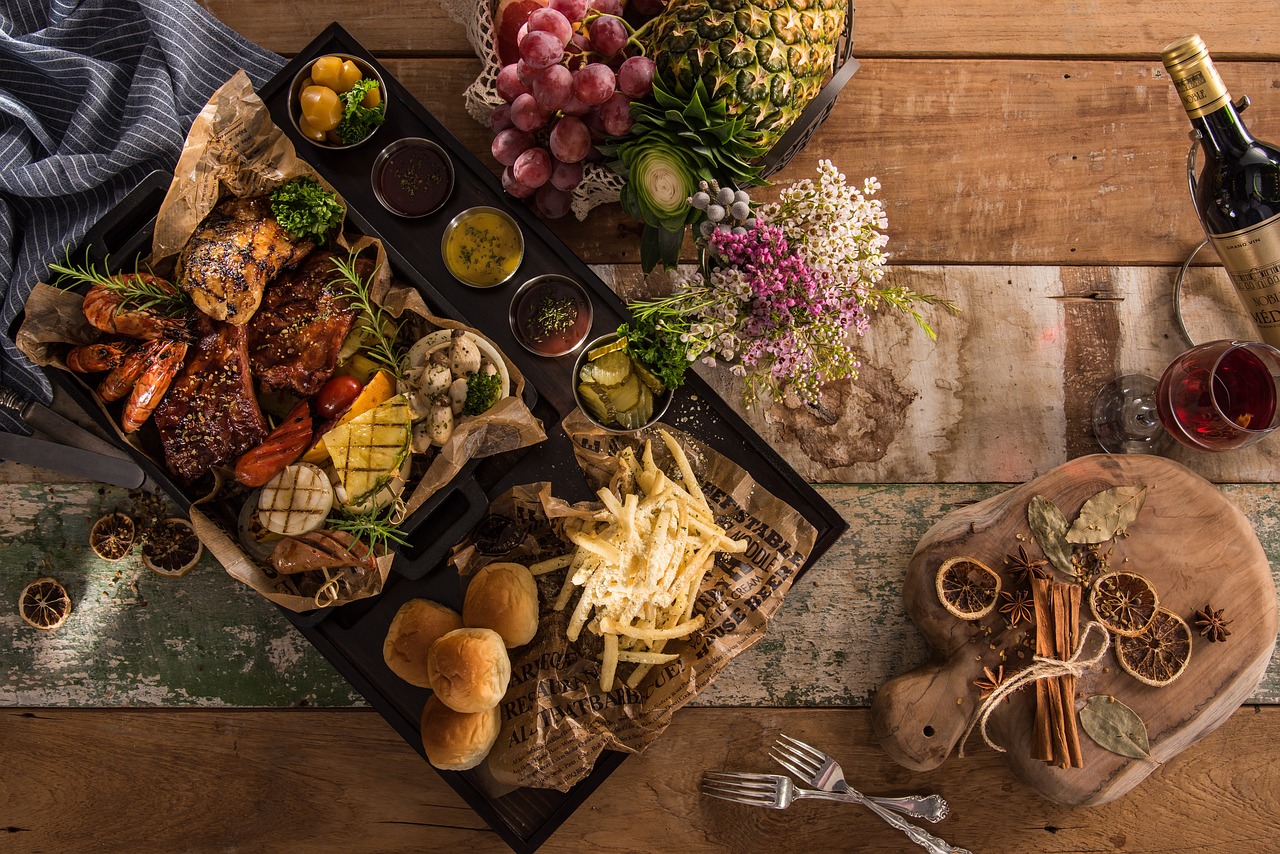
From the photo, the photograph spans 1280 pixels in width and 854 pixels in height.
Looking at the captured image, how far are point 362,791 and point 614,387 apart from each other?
192 centimetres

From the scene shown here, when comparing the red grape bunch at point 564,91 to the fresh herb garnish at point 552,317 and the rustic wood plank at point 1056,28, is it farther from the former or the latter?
the rustic wood plank at point 1056,28

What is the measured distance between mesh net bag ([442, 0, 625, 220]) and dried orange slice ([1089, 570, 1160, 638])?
2238 millimetres

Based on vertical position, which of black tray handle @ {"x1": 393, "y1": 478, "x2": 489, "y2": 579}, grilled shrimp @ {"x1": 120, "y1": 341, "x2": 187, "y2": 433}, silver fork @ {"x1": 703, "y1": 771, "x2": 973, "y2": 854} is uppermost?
grilled shrimp @ {"x1": 120, "y1": 341, "x2": 187, "y2": 433}

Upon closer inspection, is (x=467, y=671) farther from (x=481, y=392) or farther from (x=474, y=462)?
(x=481, y=392)

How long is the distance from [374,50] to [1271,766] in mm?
4649

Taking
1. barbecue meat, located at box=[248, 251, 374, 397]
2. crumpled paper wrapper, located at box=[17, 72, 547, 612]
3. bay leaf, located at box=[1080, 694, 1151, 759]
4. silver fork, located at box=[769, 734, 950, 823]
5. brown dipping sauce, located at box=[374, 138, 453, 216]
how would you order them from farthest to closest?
silver fork, located at box=[769, 734, 950, 823]
brown dipping sauce, located at box=[374, 138, 453, 216]
bay leaf, located at box=[1080, 694, 1151, 759]
barbecue meat, located at box=[248, 251, 374, 397]
crumpled paper wrapper, located at box=[17, 72, 547, 612]

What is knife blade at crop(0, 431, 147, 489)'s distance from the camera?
2.71m

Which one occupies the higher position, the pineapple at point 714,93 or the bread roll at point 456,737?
the pineapple at point 714,93

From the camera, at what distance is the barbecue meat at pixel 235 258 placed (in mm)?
2490

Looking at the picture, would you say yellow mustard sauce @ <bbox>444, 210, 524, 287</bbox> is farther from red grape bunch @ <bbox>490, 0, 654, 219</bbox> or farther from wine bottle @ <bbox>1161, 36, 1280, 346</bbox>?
wine bottle @ <bbox>1161, 36, 1280, 346</bbox>

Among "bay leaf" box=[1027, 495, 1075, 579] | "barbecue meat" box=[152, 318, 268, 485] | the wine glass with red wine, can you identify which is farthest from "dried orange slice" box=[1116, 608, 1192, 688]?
"barbecue meat" box=[152, 318, 268, 485]

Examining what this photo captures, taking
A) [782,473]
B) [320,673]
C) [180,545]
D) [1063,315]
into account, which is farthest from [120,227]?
[1063,315]

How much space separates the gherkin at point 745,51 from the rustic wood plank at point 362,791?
225 cm

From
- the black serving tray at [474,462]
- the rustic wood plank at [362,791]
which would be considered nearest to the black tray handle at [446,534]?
the black serving tray at [474,462]
